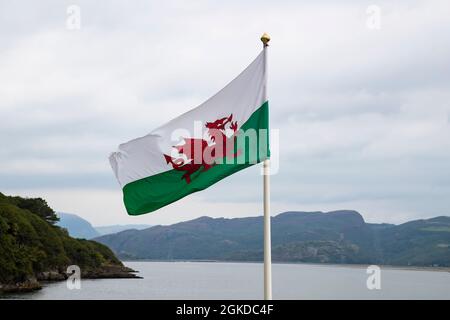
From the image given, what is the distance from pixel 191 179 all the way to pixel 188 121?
4.42 feet

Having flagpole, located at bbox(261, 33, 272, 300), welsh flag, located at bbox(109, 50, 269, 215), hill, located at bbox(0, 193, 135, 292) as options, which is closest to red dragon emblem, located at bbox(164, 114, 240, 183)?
welsh flag, located at bbox(109, 50, 269, 215)

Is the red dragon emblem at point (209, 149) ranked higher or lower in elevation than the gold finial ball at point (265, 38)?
lower

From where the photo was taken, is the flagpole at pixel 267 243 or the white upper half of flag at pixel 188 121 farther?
the white upper half of flag at pixel 188 121

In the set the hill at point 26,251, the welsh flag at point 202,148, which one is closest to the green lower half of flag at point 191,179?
the welsh flag at point 202,148

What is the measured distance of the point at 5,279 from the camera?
138375 millimetres

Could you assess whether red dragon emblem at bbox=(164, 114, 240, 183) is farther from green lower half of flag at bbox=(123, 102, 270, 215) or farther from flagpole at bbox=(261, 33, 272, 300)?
flagpole at bbox=(261, 33, 272, 300)

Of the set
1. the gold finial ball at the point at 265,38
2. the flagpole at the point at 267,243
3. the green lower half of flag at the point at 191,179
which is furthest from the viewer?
the green lower half of flag at the point at 191,179

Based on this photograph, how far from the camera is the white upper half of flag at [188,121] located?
14.8 metres

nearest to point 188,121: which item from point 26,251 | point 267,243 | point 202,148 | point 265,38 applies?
point 202,148

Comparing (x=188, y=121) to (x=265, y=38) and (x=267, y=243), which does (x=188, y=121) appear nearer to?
(x=265, y=38)

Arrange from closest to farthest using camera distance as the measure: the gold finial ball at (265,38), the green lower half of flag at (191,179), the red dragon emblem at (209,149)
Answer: the gold finial ball at (265,38)
the green lower half of flag at (191,179)
the red dragon emblem at (209,149)

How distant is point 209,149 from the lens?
15.2 m

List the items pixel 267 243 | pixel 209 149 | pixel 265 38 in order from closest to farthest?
1. pixel 267 243
2. pixel 265 38
3. pixel 209 149

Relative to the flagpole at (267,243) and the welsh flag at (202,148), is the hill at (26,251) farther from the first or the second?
the flagpole at (267,243)
